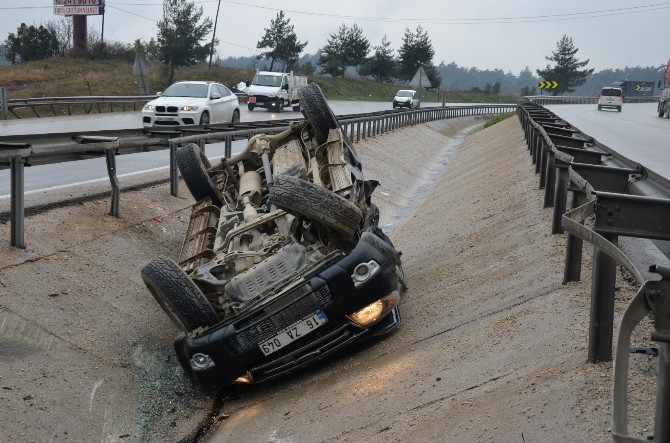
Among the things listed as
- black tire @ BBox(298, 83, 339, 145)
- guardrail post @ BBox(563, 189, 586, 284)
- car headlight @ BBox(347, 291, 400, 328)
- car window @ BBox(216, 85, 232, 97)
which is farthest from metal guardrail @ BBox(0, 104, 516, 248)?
car window @ BBox(216, 85, 232, 97)

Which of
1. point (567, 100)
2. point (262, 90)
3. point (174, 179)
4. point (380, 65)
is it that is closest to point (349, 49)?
point (380, 65)

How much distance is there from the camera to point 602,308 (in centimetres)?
470

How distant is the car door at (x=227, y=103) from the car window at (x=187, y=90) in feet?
2.04

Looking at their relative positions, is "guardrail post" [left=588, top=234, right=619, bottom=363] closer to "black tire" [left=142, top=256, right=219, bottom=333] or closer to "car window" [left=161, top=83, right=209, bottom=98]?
"black tire" [left=142, top=256, right=219, bottom=333]

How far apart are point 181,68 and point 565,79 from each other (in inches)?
2785

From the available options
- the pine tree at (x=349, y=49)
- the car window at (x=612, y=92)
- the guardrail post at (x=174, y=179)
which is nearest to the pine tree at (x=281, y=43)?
the pine tree at (x=349, y=49)

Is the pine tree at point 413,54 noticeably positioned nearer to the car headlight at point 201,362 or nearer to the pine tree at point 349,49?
the pine tree at point 349,49

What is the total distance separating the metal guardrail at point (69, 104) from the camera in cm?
3262

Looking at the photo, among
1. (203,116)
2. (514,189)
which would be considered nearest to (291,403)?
(514,189)

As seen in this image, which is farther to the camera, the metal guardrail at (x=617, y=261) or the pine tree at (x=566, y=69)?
the pine tree at (x=566, y=69)

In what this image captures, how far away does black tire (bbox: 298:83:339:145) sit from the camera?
940 centimetres

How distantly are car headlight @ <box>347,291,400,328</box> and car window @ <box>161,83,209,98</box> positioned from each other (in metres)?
19.1

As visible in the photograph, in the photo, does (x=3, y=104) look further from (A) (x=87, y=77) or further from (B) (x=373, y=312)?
(B) (x=373, y=312)

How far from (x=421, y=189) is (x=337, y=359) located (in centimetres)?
1448
